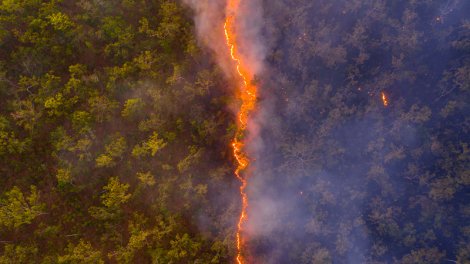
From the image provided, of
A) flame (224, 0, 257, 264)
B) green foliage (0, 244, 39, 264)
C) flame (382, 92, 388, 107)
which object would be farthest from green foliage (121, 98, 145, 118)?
flame (382, 92, 388, 107)

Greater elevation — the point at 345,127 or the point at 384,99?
the point at 384,99

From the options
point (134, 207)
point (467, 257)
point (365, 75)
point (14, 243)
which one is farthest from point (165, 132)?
point (467, 257)

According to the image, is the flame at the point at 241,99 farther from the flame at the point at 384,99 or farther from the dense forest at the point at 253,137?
the flame at the point at 384,99

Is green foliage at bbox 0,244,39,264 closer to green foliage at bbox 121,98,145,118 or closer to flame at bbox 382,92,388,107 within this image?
green foliage at bbox 121,98,145,118

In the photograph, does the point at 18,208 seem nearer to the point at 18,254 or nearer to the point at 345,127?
the point at 18,254

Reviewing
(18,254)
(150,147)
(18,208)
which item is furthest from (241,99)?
(18,254)

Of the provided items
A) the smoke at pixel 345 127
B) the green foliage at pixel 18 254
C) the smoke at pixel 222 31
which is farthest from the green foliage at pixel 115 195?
the smoke at pixel 222 31
